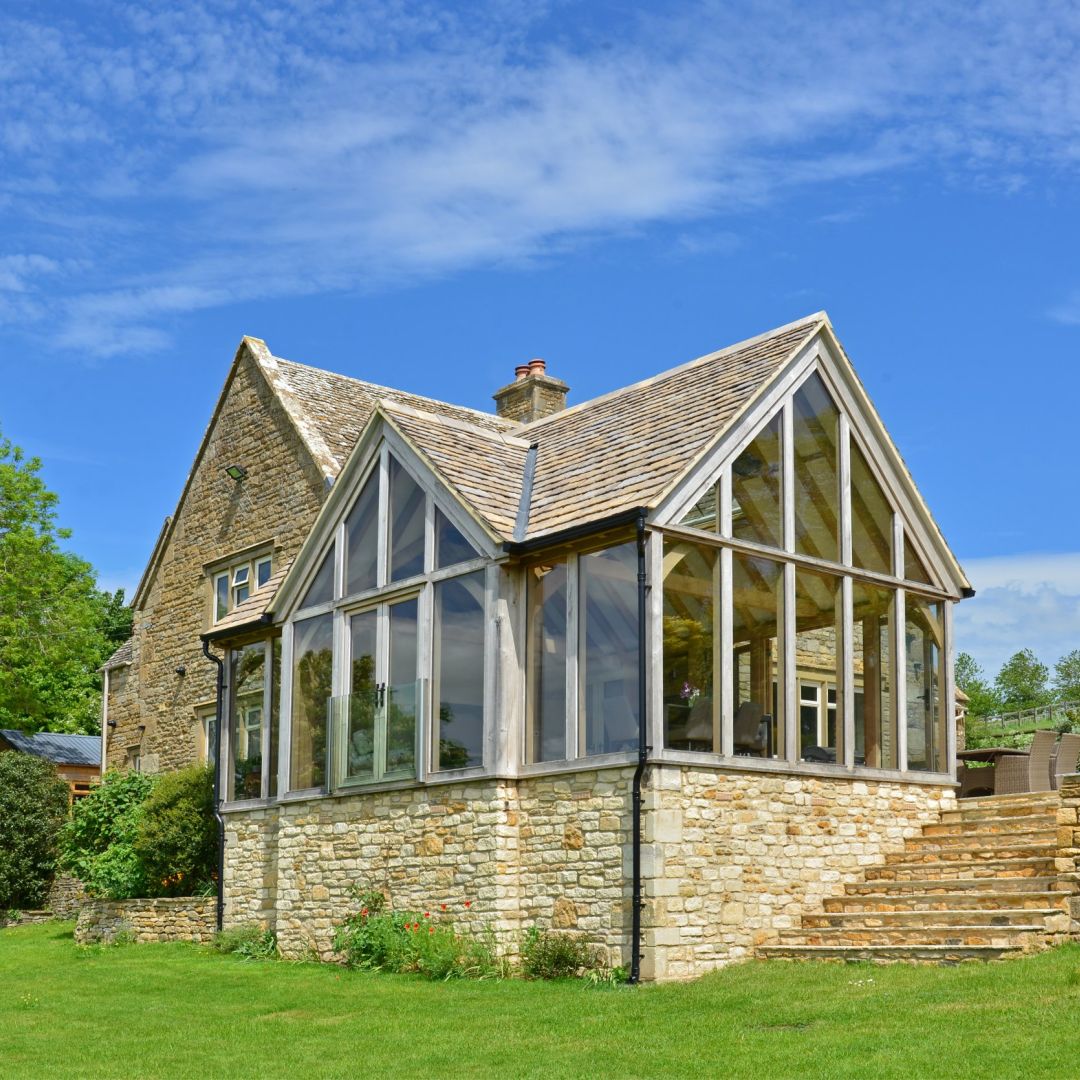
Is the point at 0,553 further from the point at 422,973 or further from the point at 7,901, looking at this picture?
the point at 422,973

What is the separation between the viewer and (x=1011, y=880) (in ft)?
48.5

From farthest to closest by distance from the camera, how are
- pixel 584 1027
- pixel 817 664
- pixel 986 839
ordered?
pixel 817 664 → pixel 986 839 → pixel 584 1027

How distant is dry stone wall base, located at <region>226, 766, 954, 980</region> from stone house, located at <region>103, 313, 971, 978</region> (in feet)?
0.11

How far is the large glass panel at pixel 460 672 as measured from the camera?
1700 cm

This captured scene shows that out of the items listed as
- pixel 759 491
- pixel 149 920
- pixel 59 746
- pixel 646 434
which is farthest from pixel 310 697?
pixel 59 746

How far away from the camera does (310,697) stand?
19875 millimetres

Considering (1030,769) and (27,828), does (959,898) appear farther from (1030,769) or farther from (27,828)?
(27,828)

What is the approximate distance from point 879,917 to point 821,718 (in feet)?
8.47

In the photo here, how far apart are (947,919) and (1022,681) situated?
77.8 metres

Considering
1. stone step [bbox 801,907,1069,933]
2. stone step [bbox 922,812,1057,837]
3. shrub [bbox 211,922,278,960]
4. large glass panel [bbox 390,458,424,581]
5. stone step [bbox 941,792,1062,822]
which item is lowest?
shrub [bbox 211,922,278,960]

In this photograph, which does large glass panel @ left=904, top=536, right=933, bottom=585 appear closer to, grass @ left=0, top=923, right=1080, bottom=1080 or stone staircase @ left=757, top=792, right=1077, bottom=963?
stone staircase @ left=757, top=792, right=1077, bottom=963

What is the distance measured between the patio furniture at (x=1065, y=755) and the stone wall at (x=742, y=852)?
3568mm

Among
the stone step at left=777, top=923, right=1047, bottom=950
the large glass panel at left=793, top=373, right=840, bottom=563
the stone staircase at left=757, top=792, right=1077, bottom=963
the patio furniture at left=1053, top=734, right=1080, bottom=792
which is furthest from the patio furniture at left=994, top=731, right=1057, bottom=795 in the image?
the stone step at left=777, top=923, right=1047, bottom=950

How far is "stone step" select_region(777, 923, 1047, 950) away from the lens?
1351 cm
